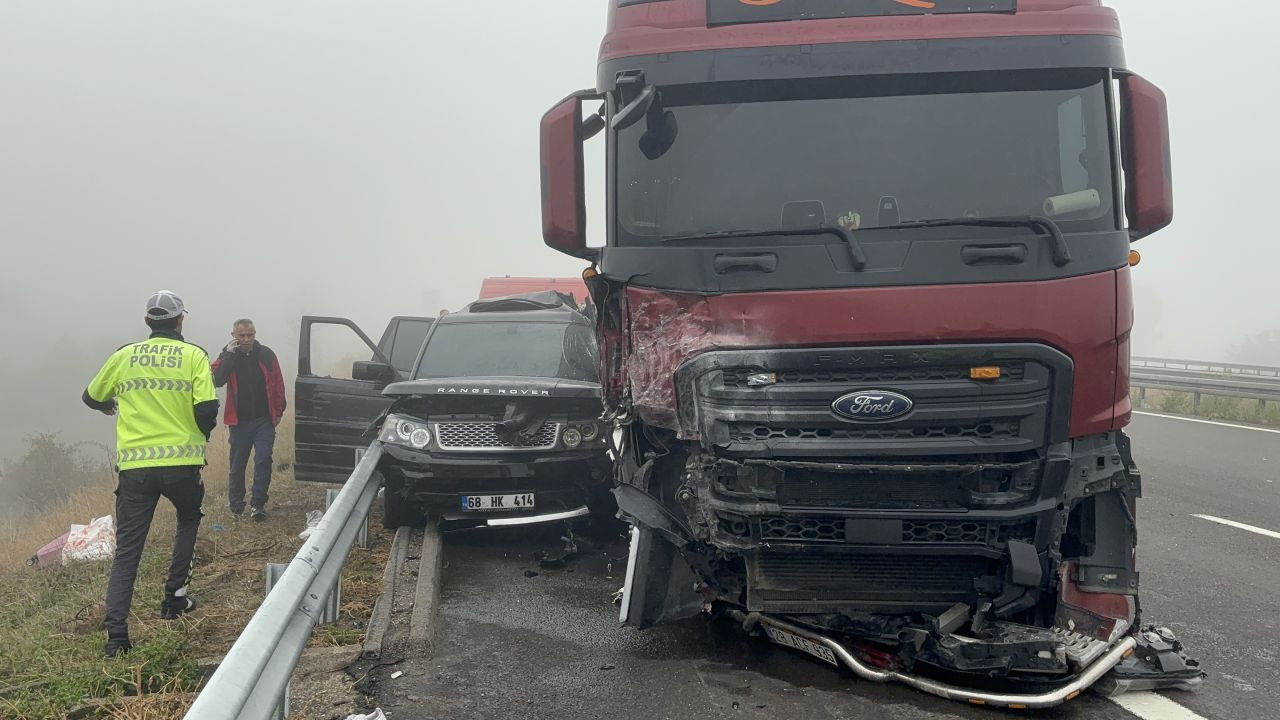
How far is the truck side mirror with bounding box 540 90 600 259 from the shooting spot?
16.0 feet

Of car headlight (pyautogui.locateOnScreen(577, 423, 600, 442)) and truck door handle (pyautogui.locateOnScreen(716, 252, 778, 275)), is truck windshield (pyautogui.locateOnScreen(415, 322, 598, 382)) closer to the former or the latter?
car headlight (pyautogui.locateOnScreen(577, 423, 600, 442))

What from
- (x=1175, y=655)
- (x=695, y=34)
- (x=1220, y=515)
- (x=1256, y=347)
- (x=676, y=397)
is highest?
(x=695, y=34)

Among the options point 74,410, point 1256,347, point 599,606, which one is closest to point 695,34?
point 599,606

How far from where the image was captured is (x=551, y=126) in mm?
4879

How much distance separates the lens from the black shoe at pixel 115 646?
5.32m

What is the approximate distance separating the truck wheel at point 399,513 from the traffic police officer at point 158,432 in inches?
68.7

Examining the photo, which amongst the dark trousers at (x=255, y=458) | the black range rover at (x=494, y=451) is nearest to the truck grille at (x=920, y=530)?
the black range rover at (x=494, y=451)

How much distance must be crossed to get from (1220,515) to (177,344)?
7.91 meters

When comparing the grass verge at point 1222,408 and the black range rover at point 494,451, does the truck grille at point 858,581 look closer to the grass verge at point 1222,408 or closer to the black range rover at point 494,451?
the black range rover at point 494,451

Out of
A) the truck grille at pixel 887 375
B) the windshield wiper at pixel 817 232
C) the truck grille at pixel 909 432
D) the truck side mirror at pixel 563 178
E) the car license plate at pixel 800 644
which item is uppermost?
the truck side mirror at pixel 563 178

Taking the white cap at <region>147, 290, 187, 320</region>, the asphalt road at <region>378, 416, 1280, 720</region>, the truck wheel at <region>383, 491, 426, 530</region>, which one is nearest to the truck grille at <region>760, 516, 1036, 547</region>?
the asphalt road at <region>378, 416, 1280, 720</region>

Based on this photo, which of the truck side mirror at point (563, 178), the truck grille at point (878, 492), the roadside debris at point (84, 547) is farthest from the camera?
the roadside debris at point (84, 547)

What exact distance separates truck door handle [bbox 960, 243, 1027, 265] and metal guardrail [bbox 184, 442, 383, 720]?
2907 millimetres

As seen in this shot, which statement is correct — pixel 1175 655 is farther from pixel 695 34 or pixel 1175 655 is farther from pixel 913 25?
pixel 695 34
